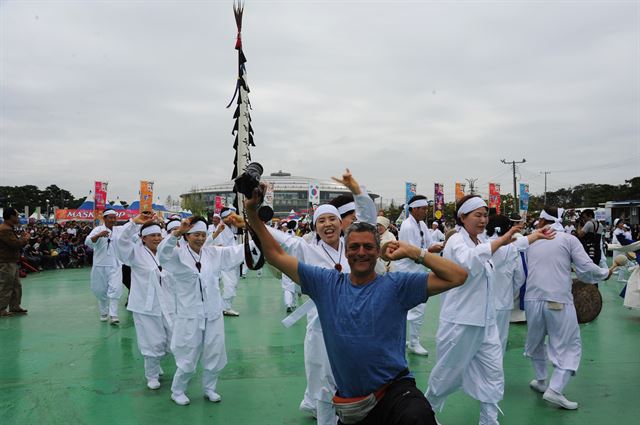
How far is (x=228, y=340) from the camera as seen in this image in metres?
6.89

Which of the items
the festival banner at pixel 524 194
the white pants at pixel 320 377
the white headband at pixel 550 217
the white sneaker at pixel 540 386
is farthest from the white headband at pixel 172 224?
the festival banner at pixel 524 194

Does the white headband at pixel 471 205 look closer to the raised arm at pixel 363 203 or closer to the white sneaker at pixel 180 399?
the raised arm at pixel 363 203

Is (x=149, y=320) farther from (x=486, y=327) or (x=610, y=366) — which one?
(x=610, y=366)

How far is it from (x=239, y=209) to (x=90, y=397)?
2.61 metres

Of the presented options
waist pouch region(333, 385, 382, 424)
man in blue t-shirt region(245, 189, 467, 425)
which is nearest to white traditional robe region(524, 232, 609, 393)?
man in blue t-shirt region(245, 189, 467, 425)

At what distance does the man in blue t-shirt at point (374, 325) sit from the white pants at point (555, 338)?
9.27ft

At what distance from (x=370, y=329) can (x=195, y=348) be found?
2.80 m

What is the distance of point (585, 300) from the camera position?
718cm

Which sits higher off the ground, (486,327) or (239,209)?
(239,209)

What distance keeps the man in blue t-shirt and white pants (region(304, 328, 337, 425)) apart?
1149 mm

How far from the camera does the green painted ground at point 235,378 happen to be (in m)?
4.24

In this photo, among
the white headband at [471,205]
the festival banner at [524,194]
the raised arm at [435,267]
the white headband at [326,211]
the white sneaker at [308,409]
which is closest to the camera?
the raised arm at [435,267]

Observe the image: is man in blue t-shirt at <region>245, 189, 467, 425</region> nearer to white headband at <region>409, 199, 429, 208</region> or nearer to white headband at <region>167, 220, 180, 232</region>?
white headband at <region>167, 220, 180, 232</region>

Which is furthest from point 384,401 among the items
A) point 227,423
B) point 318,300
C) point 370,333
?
point 227,423
